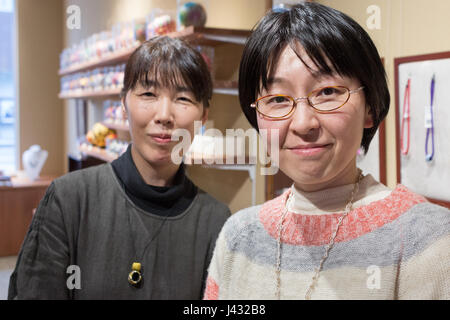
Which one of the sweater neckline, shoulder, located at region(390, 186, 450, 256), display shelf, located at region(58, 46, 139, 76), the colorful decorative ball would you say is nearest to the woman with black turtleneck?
the sweater neckline

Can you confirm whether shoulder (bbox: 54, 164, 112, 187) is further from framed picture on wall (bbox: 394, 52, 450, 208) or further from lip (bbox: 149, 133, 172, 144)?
framed picture on wall (bbox: 394, 52, 450, 208)

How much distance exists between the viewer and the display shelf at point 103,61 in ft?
7.40

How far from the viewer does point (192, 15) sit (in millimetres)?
1749

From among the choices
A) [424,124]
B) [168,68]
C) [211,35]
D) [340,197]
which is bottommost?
[340,197]

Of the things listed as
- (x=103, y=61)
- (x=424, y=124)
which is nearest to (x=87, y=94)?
(x=103, y=61)

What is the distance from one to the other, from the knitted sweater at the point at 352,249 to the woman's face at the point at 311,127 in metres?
0.06

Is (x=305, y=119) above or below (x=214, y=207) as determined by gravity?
above

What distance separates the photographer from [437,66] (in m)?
0.85

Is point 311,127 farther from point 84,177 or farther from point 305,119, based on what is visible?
point 84,177

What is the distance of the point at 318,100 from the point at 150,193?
1.91ft

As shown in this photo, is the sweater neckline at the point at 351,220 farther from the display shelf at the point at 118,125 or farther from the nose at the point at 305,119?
the display shelf at the point at 118,125

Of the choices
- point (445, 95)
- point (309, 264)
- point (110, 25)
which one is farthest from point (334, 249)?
point (110, 25)

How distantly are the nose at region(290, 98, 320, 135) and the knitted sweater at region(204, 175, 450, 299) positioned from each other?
0.11m

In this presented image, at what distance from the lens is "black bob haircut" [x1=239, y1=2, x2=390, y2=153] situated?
21.2 inches
